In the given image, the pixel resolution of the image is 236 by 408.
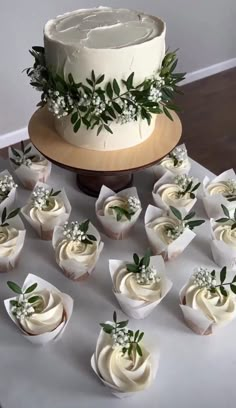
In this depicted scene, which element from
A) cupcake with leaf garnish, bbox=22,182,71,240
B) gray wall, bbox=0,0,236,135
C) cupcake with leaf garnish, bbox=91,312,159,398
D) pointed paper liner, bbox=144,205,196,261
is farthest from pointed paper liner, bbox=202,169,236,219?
gray wall, bbox=0,0,236,135

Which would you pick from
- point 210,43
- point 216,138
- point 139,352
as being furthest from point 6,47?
point 139,352

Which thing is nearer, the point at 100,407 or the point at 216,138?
the point at 100,407

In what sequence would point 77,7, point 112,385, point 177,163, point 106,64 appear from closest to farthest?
point 112,385, point 106,64, point 177,163, point 77,7

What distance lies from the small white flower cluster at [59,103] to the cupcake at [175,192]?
1.12ft

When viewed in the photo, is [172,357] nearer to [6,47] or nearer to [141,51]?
[141,51]

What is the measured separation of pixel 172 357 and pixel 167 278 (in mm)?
202

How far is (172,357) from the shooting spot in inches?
42.6

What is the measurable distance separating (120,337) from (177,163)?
2.23 ft

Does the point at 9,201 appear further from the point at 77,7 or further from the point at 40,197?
the point at 77,7

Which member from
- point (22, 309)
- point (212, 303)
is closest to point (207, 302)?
point (212, 303)

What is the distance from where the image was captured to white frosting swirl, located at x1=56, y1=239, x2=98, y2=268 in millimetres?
1232

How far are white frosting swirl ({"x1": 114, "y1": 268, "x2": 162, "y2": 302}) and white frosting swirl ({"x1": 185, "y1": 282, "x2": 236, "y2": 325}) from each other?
70mm

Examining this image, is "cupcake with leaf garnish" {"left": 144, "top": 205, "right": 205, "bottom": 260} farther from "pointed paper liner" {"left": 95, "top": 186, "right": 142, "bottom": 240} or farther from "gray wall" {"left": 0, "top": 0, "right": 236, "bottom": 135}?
"gray wall" {"left": 0, "top": 0, "right": 236, "bottom": 135}

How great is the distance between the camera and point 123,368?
1017 millimetres
